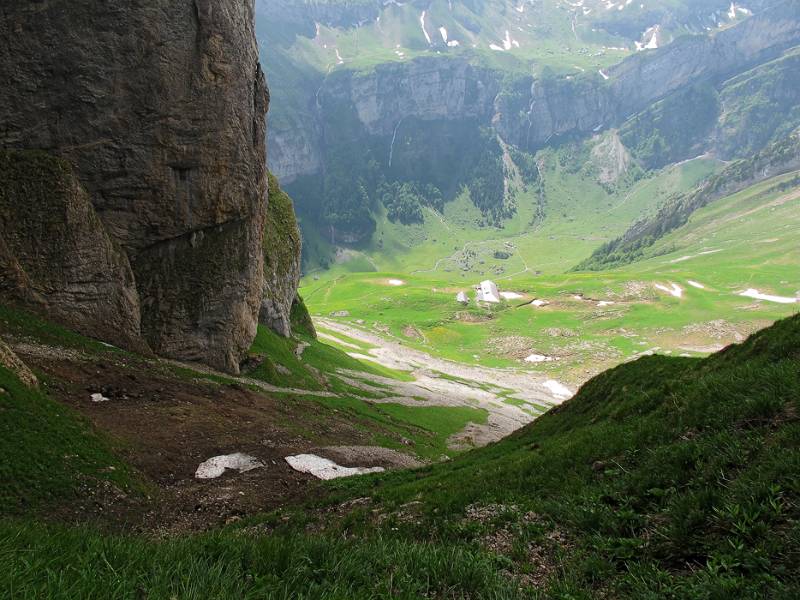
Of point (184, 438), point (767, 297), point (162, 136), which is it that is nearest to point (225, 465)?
point (184, 438)

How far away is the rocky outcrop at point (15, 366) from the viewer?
20391 mm

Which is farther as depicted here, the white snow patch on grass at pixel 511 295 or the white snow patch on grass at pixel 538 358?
the white snow patch on grass at pixel 511 295

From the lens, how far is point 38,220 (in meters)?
33.4

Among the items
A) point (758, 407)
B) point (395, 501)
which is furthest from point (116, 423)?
point (758, 407)

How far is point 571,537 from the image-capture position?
9.43 m

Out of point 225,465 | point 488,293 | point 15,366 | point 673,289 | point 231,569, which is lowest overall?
point 225,465

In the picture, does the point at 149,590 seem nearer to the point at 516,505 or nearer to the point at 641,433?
the point at 516,505

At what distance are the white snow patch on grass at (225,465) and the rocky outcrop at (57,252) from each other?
1774 centimetres

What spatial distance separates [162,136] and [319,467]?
3158 cm

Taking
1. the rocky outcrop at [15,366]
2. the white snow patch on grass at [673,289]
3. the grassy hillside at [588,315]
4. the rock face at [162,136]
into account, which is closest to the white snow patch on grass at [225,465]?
the rocky outcrop at [15,366]

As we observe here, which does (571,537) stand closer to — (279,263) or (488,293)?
(279,263)

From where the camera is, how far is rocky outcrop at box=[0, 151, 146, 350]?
105 feet

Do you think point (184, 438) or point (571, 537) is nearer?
point (571, 537)

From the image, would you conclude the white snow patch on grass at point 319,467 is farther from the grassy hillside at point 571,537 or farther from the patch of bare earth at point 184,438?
the grassy hillside at point 571,537
